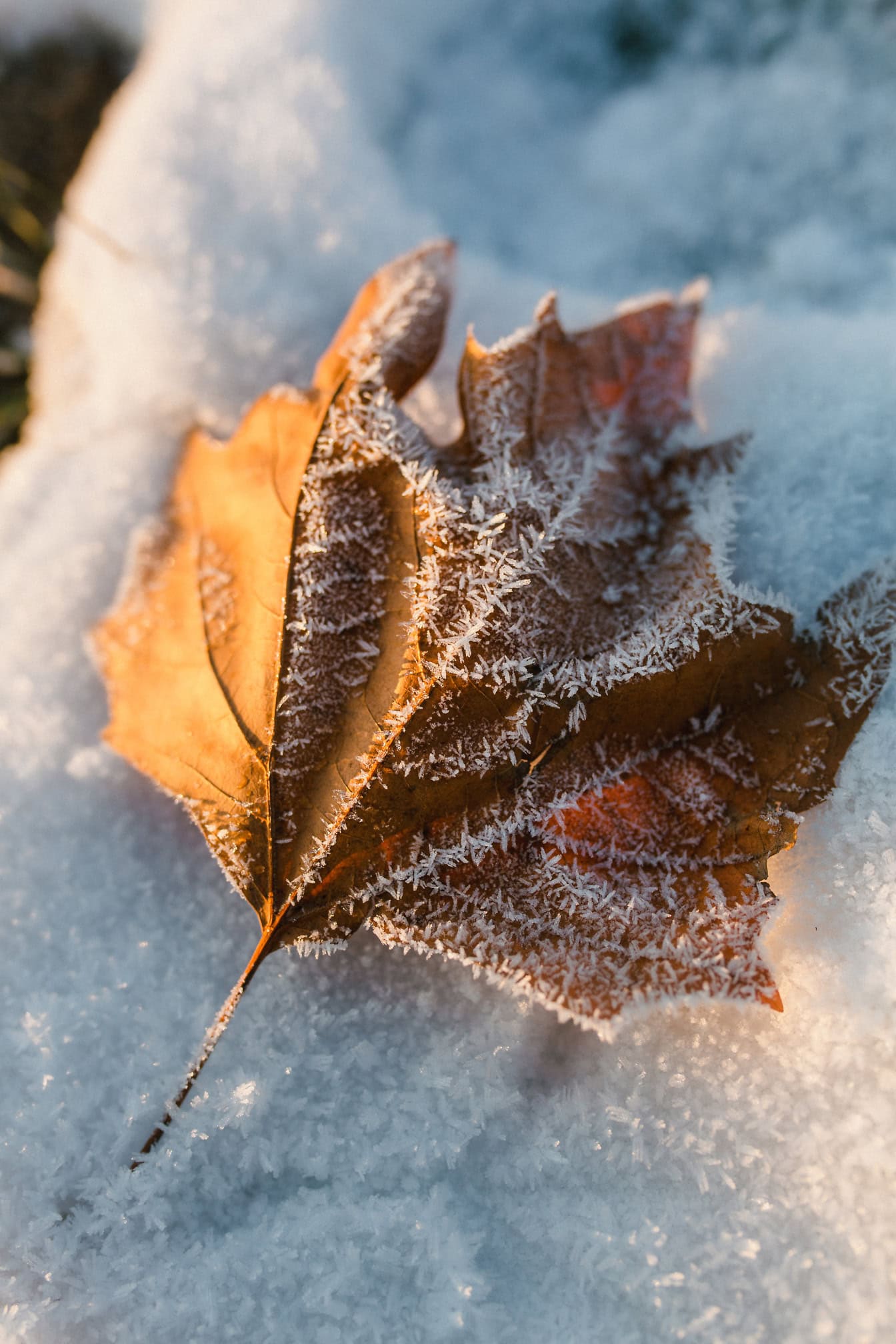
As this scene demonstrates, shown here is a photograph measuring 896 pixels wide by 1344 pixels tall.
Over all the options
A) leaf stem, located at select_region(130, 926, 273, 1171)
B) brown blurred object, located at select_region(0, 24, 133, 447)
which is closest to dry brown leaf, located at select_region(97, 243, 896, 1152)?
leaf stem, located at select_region(130, 926, 273, 1171)

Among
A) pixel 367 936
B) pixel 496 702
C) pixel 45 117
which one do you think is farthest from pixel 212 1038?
pixel 45 117

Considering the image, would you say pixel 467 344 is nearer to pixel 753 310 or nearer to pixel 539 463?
pixel 539 463

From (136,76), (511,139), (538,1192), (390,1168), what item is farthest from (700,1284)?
(136,76)

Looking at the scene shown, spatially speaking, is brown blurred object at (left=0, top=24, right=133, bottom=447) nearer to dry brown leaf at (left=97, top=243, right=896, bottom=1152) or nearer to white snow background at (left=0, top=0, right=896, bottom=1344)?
white snow background at (left=0, top=0, right=896, bottom=1344)

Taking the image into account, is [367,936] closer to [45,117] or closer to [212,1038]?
[212,1038]

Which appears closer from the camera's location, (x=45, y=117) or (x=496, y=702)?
(x=496, y=702)

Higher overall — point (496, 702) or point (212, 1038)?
point (496, 702)
